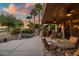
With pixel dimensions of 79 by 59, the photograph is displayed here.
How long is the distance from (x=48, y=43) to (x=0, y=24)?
1034 millimetres

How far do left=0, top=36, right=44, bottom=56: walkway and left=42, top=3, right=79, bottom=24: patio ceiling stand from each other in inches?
17.3

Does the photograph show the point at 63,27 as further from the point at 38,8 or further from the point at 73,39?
the point at 38,8

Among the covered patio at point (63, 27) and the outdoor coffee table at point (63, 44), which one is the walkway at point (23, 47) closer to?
the covered patio at point (63, 27)

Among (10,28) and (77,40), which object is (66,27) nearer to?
(77,40)

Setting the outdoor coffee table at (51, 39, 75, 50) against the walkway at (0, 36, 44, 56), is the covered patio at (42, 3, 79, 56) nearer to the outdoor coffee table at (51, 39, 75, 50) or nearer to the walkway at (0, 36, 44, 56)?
the outdoor coffee table at (51, 39, 75, 50)

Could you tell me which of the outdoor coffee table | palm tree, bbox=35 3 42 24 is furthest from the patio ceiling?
the outdoor coffee table

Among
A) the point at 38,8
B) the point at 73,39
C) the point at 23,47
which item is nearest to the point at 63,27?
the point at 73,39

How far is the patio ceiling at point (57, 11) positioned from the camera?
182 inches

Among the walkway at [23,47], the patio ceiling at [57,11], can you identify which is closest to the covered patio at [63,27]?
the patio ceiling at [57,11]

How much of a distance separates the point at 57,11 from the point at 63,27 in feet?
1.12

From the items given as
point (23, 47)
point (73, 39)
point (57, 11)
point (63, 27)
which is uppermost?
point (57, 11)

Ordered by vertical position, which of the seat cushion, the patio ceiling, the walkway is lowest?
the walkway

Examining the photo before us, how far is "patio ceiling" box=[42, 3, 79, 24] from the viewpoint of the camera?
462cm

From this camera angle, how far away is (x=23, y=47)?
4707mm
